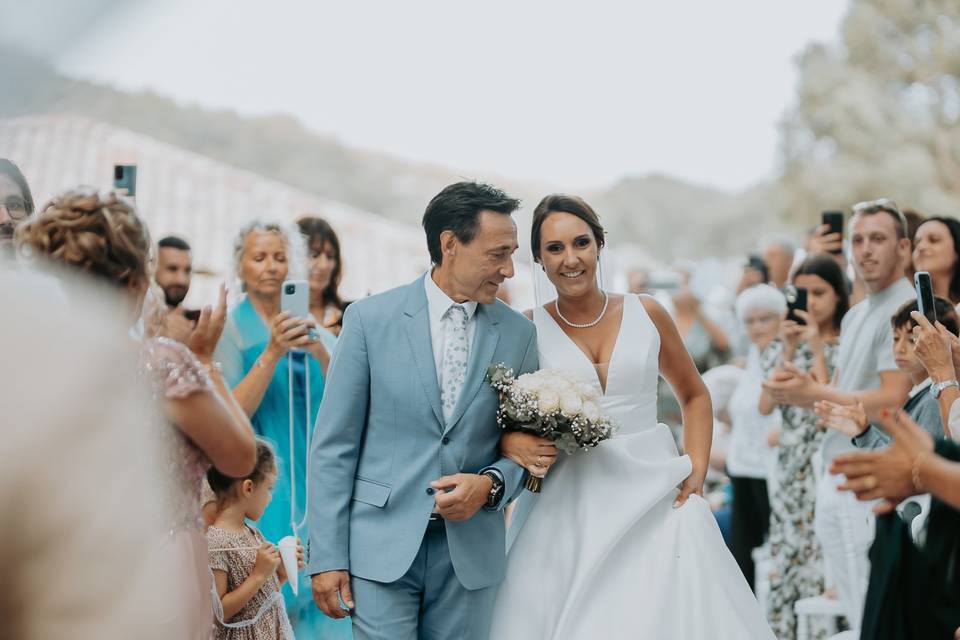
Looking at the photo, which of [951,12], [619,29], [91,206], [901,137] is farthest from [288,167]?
[91,206]

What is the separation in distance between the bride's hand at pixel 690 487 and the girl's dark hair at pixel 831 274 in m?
2.38

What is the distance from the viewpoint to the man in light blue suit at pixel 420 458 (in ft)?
10.7

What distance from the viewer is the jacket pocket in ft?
10.8

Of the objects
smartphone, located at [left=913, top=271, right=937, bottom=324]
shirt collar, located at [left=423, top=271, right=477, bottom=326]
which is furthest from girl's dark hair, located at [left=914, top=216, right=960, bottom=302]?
shirt collar, located at [left=423, top=271, right=477, bottom=326]

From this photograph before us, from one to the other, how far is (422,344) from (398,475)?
43 centimetres

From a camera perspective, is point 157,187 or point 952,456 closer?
point 952,456

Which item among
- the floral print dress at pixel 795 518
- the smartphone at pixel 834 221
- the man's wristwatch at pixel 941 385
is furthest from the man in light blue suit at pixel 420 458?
the smartphone at pixel 834 221

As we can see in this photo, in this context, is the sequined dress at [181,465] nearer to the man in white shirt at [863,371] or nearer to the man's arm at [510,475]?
the man's arm at [510,475]

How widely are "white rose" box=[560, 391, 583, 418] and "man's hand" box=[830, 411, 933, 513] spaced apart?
1.17 metres

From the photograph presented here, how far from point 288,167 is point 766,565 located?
30.5 metres

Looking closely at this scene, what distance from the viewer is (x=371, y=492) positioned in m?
3.31

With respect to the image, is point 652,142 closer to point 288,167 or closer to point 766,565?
point 288,167

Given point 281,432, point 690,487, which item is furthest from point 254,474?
point 690,487

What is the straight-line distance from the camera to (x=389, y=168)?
36.6 meters
